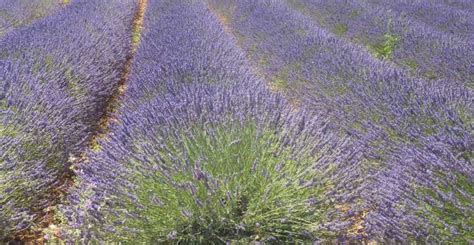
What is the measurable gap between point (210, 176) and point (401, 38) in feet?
14.0

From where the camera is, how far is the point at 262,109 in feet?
8.07

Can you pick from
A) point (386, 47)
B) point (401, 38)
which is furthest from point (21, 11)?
point (401, 38)

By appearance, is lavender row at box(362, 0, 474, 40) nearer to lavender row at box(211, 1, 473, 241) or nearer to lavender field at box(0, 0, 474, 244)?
lavender field at box(0, 0, 474, 244)

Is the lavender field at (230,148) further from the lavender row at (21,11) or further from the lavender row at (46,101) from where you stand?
the lavender row at (21,11)

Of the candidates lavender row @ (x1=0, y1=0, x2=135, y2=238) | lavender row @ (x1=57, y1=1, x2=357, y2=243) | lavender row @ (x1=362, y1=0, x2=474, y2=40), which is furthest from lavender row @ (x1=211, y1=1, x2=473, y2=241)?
lavender row @ (x1=362, y1=0, x2=474, y2=40)

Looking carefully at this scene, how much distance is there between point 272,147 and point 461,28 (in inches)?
191

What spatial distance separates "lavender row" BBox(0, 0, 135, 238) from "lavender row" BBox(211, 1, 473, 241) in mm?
1725

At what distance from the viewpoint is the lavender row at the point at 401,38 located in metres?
4.10

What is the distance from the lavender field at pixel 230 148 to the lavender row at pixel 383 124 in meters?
0.01

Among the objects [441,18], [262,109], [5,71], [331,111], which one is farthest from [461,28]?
[5,71]

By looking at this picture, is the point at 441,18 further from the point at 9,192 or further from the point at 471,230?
the point at 9,192

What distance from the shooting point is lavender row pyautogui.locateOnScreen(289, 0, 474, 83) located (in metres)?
4.10

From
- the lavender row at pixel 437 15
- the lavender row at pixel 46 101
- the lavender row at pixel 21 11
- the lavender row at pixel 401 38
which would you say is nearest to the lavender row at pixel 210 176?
the lavender row at pixel 46 101

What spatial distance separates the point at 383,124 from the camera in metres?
2.68
